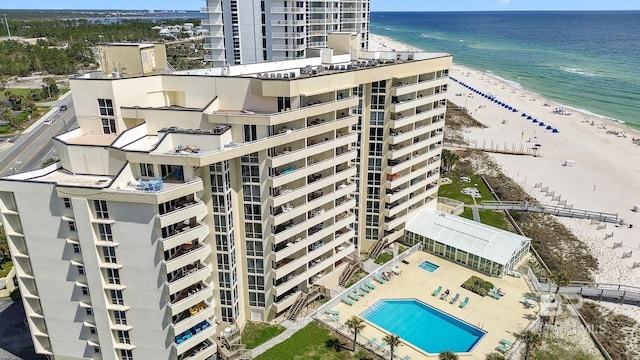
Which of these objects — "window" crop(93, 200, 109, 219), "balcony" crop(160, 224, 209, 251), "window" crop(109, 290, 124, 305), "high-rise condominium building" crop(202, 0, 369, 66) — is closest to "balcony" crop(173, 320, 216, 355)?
"window" crop(109, 290, 124, 305)

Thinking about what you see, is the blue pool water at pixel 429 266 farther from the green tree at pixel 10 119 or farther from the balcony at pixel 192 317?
the green tree at pixel 10 119

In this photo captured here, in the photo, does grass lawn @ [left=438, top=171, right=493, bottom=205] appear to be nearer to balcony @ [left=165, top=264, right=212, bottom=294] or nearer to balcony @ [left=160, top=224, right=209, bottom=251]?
balcony @ [left=165, top=264, right=212, bottom=294]

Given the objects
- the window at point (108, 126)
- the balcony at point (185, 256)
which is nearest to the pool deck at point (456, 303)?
the balcony at point (185, 256)

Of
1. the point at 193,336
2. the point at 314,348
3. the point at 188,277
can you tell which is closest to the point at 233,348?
the point at 193,336

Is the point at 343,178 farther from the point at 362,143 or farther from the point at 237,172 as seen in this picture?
the point at 237,172

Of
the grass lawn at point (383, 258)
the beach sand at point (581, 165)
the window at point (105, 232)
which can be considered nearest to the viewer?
the window at point (105, 232)

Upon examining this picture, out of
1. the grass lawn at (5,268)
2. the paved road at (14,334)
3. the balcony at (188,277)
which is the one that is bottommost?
the paved road at (14,334)

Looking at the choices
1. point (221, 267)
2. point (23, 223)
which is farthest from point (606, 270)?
point (23, 223)
